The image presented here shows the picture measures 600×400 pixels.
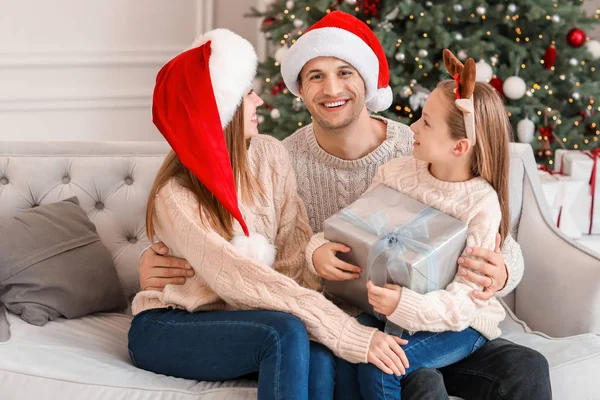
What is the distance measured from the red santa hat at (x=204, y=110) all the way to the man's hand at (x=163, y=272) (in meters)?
0.21

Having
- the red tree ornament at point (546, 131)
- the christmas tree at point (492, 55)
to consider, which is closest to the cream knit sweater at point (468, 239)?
the christmas tree at point (492, 55)

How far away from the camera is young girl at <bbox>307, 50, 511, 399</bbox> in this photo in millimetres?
1523

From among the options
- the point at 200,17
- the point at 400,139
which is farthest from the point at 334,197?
the point at 200,17

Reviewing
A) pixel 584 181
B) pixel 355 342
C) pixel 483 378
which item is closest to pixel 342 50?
pixel 355 342

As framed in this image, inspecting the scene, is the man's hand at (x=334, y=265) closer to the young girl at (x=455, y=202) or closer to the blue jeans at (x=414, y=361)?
the young girl at (x=455, y=202)

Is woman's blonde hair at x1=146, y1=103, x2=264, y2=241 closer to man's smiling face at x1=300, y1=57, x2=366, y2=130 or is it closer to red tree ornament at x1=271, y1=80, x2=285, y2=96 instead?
man's smiling face at x1=300, y1=57, x2=366, y2=130

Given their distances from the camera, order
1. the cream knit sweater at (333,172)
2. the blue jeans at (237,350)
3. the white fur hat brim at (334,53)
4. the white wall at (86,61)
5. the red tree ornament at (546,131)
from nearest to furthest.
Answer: the blue jeans at (237,350) → the white fur hat brim at (334,53) → the cream knit sweater at (333,172) → the red tree ornament at (546,131) → the white wall at (86,61)

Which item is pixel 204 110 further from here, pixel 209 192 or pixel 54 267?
pixel 54 267

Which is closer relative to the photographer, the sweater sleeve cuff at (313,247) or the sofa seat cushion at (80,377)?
the sofa seat cushion at (80,377)

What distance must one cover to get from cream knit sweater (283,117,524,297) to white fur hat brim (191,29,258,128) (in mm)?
401

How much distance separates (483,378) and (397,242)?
39cm

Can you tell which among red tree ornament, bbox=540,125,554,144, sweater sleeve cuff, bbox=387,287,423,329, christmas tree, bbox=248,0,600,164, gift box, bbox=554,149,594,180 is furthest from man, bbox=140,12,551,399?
red tree ornament, bbox=540,125,554,144

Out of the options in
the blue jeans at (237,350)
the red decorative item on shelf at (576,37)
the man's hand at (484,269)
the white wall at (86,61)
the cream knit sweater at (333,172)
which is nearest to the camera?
the blue jeans at (237,350)

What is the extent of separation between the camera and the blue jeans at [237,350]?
1465 mm
